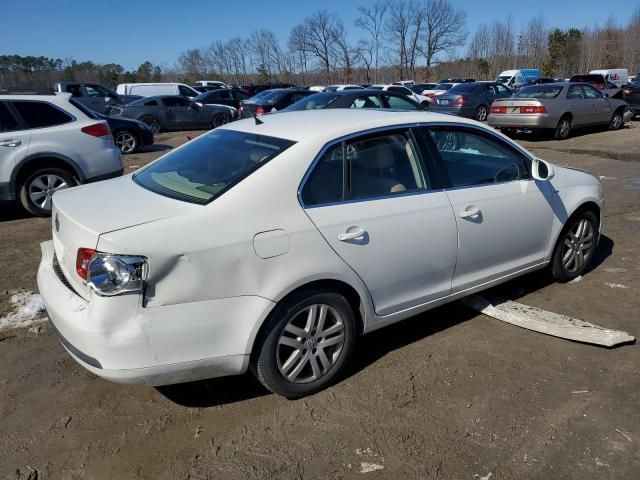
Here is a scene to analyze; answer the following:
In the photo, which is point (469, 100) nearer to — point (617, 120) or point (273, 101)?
point (617, 120)

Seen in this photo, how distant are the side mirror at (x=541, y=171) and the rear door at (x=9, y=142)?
6.10m

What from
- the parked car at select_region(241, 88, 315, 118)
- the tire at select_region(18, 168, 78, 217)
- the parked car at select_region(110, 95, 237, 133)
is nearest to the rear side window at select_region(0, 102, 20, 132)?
the tire at select_region(18, 168, 78, 217)

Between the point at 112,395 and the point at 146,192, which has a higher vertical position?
the point at 146,192

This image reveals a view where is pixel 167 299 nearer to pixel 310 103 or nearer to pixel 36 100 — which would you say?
pixel 36 100

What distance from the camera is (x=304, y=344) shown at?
294 centimetres

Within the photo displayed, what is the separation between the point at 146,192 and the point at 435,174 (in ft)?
6.04

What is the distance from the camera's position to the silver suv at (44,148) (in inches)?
263

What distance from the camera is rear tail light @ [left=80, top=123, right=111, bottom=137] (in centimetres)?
710

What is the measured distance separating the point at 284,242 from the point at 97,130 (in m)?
5.58

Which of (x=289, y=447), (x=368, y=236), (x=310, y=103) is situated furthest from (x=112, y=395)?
(x=310, y=103)

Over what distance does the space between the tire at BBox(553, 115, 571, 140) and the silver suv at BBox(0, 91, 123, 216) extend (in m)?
12.0

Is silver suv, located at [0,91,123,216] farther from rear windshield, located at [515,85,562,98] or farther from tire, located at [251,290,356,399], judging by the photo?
rear windshield, located at [515,85,562,98]

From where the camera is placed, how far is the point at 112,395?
3.09 metres

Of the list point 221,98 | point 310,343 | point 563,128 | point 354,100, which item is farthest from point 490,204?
point 221,98
